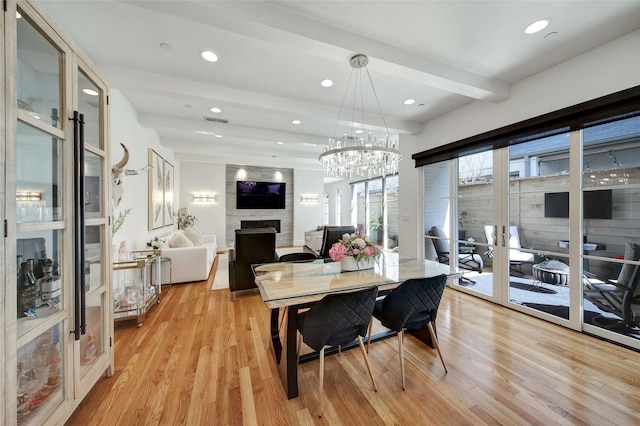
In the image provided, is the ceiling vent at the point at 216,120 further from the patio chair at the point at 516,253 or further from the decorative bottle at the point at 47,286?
the patio chair at the point at 516,253

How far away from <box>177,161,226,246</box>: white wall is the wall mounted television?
25.0 feet

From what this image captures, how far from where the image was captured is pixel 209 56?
240cm

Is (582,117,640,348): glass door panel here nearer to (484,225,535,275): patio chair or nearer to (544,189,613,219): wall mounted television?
(544,189,613,219): wall mounted television

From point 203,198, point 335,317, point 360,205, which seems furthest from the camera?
point 360,205

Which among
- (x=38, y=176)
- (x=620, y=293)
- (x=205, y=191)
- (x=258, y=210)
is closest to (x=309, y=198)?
(x=258, y=210)

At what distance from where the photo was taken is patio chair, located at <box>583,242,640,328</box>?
2225 mm

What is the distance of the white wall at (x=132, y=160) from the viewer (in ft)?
10.0

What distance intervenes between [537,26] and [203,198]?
7807mm

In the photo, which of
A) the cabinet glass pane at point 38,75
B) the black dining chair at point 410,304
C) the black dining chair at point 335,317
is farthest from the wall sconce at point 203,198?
the black dining chair at point 410,304

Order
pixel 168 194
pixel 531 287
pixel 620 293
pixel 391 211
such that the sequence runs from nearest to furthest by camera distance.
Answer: pixel 620 293 < pixel 531 287 < pixel 168 194 < pixel 391 211

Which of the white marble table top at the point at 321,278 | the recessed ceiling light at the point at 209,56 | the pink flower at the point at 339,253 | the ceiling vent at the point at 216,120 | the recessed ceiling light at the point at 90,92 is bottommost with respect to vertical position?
the white marble table top at the point at 321,278

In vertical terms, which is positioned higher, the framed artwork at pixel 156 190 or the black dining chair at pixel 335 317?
the framed artwork at pixel 156 190

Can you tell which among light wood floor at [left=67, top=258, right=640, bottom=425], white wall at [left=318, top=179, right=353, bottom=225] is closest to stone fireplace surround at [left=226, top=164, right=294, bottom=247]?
white wall at [left=318, top=179, right=353, bottom=225]

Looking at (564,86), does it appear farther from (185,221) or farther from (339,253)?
(185,221)
